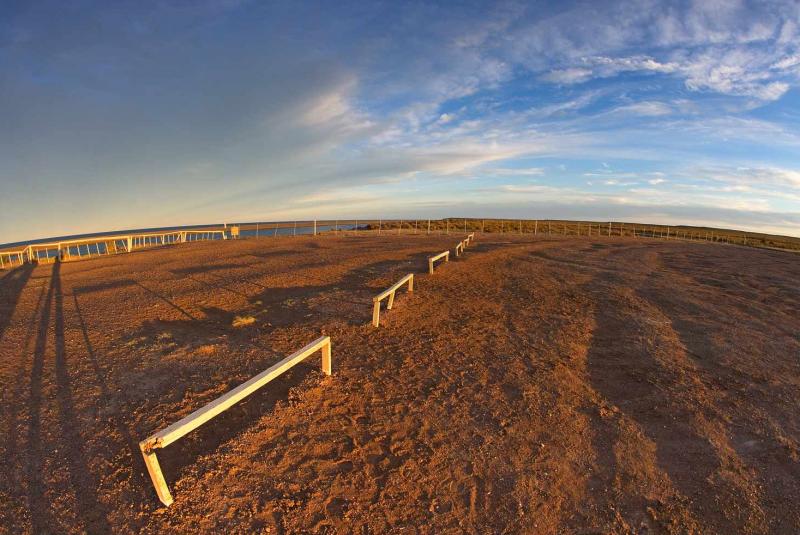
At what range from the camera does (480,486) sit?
344cm

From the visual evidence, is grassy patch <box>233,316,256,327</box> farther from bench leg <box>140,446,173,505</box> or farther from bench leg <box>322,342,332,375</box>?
bench leg <box>140,446,173,505</box>

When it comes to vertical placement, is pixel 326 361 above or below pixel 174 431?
below

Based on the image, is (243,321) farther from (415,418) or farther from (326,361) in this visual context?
(415,418)

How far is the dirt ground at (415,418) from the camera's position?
3162 millimetres

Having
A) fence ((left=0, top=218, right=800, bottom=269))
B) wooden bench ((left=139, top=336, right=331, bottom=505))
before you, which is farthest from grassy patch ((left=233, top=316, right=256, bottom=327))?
fence ((left=0, top=218, right=800, bottom=269))

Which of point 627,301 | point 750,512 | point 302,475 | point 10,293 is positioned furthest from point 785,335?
point 10,293

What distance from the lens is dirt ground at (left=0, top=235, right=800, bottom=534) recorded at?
10.4 feet

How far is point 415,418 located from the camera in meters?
4.45

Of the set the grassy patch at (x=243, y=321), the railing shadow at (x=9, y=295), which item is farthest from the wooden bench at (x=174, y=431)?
the railing shadow at (x=9, y=295)

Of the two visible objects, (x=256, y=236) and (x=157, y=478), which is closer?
(x=157, y=478)

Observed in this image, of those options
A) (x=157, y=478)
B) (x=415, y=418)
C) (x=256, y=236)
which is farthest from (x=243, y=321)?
(x=256, y=236)

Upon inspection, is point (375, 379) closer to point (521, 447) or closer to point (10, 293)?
point (521, 447)

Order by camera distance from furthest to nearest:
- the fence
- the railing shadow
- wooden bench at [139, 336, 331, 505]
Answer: the fence
the railing shadow
wooden bench at [139, 336, 331, 505]

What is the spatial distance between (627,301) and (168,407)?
9.88m
